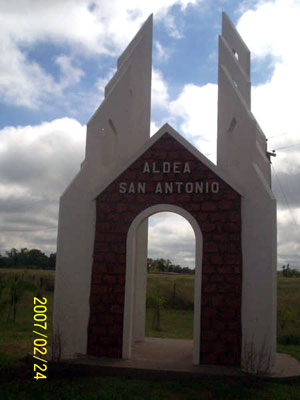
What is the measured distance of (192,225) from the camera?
33.9ft

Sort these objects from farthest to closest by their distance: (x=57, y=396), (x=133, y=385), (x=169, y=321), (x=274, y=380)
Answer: (x=169, y=321)
(x=274, y=380)
(x=133, y=385)
(x=57, y=396)

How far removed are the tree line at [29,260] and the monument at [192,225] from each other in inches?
1362

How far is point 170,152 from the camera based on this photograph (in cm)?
1073

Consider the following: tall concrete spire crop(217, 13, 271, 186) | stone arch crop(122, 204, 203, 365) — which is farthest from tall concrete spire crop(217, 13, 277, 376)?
stone arch crop(122, 204, 203, 365)

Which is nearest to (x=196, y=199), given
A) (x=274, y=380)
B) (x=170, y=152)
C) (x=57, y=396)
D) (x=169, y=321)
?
(x=170, y=152)

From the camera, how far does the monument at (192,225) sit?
32.2ft

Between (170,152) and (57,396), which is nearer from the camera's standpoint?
(57,396)

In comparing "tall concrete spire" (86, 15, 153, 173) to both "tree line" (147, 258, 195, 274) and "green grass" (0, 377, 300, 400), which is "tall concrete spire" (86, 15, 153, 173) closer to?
"green grass" (0, 377, 300, 400)

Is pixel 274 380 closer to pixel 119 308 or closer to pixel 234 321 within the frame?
pixel 234 321

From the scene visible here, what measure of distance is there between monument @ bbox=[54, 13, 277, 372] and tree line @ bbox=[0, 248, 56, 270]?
34595 mm

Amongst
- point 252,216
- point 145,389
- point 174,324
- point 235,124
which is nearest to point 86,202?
point 252,216

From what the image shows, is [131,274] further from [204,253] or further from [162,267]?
[162,267]

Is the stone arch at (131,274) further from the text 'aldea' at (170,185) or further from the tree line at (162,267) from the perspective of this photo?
the tree line at (162,267)

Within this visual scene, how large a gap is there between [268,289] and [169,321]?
36.6 feet
